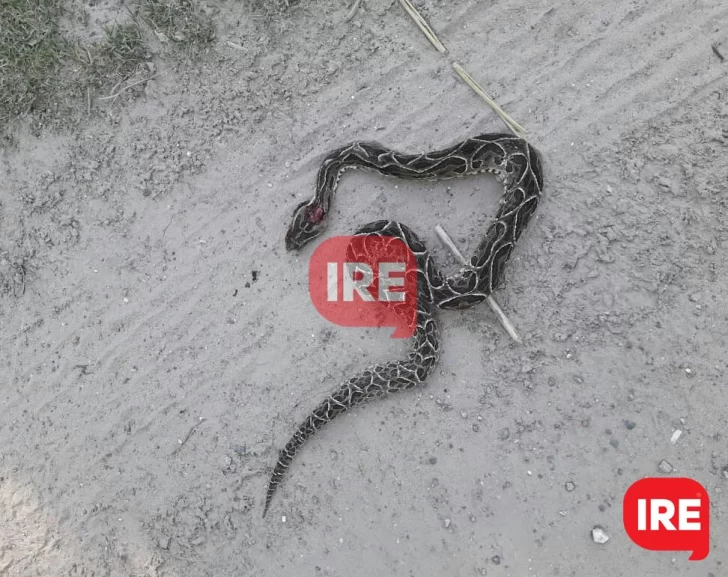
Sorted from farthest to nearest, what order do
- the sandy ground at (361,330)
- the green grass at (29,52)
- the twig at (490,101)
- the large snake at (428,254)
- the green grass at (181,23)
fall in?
the green grass at (29,52) < the green grass at (181,23) < the twig at (490,101) < the large snake at (428,254) < the sandy ground at (361,330)

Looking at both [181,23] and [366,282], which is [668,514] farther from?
[181,23]

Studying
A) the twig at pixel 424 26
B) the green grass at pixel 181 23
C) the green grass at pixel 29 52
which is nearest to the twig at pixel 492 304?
the twig at pixel 424 26

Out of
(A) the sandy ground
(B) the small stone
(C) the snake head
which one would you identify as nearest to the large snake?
(C) the snake head

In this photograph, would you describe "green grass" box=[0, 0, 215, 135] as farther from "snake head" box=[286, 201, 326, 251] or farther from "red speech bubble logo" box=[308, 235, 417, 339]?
"red speech bubble logo" box=[308, 235, 417, 339]

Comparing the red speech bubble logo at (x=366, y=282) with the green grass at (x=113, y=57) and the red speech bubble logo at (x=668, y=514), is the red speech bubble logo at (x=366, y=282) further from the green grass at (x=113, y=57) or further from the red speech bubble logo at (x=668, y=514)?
the green grass at (x=113, y=57)

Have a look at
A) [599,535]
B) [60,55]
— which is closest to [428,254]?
[599,535]

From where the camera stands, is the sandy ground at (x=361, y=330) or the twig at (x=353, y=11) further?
the twig at (x=353, y=11)
